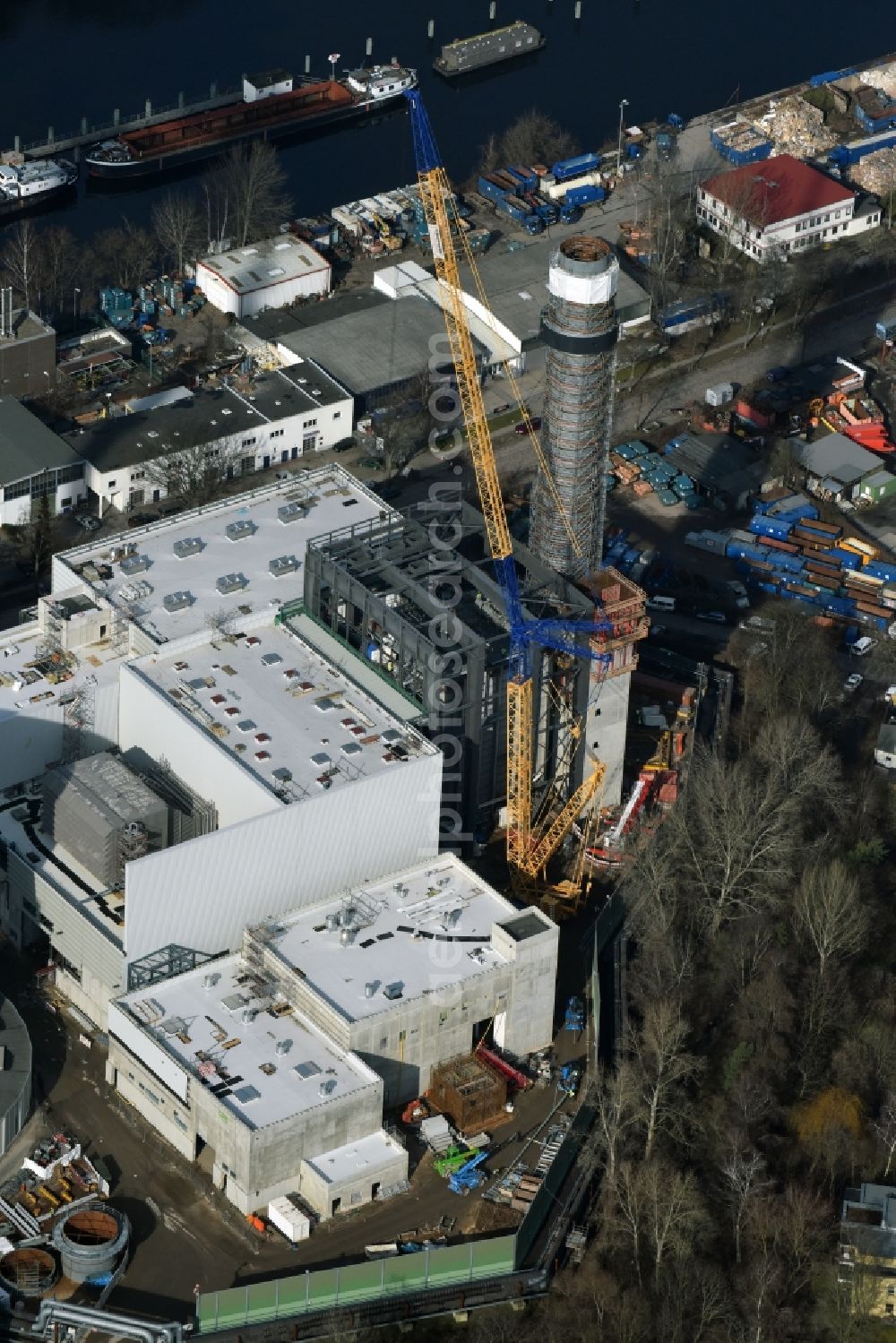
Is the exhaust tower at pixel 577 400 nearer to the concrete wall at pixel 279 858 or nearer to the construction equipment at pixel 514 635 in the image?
the construction equipment at pixel 514 635

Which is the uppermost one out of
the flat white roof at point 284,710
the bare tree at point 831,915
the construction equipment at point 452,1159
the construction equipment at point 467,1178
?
the flat white roof at point 284,710

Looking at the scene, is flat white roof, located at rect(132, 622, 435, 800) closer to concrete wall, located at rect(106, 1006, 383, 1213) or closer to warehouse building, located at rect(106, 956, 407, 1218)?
warehouse building, located at rect(106, 956, 407, 1218)

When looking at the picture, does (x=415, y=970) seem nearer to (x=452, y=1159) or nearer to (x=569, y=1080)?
(x=452, y=1159)

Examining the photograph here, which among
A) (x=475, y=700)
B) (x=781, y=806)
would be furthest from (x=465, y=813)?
(x=781, y=806)

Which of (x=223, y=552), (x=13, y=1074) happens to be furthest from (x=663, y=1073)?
(x=223, y=552)

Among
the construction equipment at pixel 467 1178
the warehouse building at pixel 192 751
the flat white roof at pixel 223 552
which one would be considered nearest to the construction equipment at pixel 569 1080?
the construction equipment at pixel 467 1178

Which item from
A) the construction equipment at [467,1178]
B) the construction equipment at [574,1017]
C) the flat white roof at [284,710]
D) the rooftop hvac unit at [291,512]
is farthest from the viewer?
the rooftop hvac unit at [291,512]
